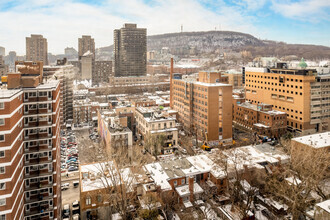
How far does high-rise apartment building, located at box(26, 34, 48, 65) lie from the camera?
11069cm

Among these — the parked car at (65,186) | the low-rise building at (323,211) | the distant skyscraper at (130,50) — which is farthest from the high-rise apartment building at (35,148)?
the distant skyscraper at (130,50)

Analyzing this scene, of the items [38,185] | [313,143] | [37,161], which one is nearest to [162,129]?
[313,143]

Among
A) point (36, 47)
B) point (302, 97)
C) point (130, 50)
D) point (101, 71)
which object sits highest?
point (36, 47)

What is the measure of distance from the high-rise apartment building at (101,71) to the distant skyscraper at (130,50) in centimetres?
438

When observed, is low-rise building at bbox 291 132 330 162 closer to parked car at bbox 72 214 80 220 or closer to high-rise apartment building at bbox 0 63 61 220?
parked car at bbox 72 214 80 220

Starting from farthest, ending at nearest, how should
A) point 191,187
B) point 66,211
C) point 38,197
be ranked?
1. point 66,211
2. point 191,187
3. point 38,197

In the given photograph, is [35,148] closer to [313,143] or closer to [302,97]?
[313,143]

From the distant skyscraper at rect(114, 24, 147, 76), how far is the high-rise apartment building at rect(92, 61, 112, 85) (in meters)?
4.38

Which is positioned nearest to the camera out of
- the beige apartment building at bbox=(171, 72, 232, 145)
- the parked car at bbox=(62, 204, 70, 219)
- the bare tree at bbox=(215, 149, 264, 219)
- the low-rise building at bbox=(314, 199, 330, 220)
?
the low-rise building at bbox=(314, 199, 330, 220)

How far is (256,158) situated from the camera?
2611 centimetres

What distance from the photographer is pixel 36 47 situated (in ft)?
368

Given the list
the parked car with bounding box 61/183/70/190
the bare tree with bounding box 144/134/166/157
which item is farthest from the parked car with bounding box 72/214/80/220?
the bare tree with bounding box 144/134/166/157

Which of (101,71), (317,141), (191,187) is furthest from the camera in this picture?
(101,71)

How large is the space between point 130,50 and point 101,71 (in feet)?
55.7
